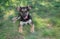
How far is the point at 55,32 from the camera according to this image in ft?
20.0

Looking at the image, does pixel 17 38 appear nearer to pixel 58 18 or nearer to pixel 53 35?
pixel 53 35

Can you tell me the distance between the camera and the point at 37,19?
6.75m

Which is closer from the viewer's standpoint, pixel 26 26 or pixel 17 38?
pixel 17 38

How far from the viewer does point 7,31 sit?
20.4ft

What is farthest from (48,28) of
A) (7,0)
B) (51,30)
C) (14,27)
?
(7,0)

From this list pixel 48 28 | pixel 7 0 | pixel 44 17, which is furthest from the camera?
pixel 44 17

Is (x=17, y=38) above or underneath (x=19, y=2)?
underneath

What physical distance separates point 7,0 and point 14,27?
969 millimetres

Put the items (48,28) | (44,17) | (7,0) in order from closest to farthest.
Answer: (7,0) → (48,28) → (44,17)

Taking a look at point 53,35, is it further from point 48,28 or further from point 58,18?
point 58,18

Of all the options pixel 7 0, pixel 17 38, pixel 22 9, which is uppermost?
pixel 7 0

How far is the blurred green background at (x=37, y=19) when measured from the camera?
605 cm

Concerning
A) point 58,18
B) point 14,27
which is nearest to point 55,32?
point 58,18

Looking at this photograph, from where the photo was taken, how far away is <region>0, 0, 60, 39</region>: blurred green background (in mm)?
6048
